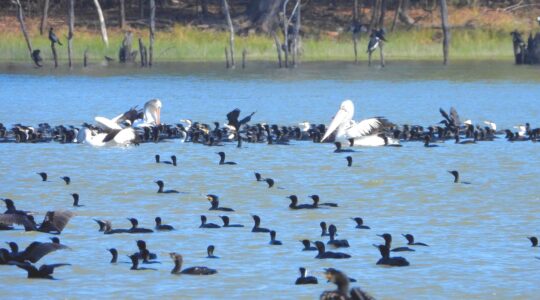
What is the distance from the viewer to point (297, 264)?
13.1m

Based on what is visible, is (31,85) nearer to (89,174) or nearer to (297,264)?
(89,174)

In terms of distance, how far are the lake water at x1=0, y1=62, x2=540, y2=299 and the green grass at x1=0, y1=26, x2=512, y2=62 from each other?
20.5 meters

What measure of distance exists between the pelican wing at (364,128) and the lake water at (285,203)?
0.62m

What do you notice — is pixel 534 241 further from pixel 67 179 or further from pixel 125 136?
pixel 125 136

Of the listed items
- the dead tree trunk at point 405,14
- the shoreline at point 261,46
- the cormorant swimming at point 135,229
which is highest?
the dead tree trunk at point 405,14

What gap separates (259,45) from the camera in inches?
2360

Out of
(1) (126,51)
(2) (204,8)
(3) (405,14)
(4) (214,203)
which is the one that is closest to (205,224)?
(4) (214,203)

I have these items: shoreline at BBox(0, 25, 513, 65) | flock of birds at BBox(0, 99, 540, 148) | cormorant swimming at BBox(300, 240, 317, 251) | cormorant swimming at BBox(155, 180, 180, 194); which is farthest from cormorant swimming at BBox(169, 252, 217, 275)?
shoreline at BBox(0, 25, 513, 65)

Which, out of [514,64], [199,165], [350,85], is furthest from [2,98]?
[514,64]

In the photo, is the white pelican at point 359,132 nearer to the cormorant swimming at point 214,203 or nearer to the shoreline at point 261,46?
the cormorant swimming at point 214,203

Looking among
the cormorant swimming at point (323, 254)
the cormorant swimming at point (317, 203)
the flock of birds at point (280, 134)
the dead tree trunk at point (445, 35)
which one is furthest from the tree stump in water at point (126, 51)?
the cormorant swimming at point (323, 254)

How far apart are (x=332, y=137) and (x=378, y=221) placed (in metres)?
9.50

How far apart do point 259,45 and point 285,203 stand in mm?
42700

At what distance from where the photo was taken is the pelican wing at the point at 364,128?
81.7ft
